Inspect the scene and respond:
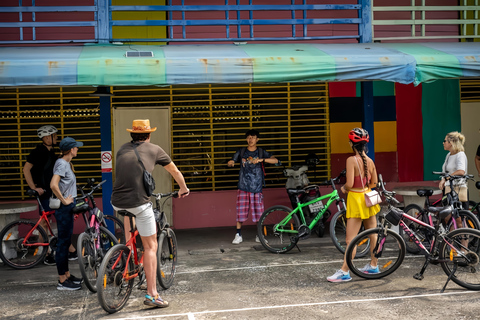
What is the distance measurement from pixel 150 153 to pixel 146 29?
5.51 metres

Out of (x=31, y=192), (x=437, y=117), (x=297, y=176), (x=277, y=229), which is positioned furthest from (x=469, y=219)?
(x=31, y=192)

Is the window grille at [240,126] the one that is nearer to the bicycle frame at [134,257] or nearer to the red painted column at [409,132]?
the red painted column at [409,132]

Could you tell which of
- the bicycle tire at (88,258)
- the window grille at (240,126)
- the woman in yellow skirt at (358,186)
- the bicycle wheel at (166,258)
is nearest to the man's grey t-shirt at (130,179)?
the bicycle wheel at (166,258)

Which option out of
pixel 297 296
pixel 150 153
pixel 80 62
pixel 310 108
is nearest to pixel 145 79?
pixel 80 62

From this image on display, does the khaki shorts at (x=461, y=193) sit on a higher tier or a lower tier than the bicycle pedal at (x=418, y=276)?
higher

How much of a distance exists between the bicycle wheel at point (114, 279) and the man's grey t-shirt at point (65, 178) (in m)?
1.59

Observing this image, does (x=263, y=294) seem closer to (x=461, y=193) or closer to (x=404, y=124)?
(x=461, y=193)

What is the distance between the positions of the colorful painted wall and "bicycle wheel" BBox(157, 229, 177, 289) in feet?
17.2

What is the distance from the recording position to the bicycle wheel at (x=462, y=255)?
22.1 feet

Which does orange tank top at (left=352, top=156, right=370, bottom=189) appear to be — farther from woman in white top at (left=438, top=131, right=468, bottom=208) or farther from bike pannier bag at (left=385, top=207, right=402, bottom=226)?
woman in white top at (left=438, top=131, right=468, bottom=208)

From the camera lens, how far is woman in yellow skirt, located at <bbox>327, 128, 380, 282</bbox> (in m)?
7.08

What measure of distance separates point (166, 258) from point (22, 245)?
8.80 feet

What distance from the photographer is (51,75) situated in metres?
7.92

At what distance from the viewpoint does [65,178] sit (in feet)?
24.5
